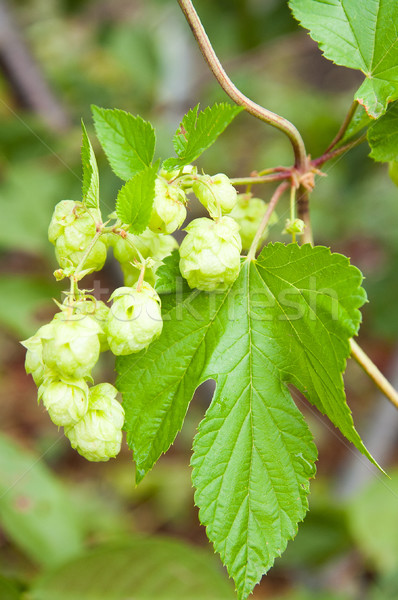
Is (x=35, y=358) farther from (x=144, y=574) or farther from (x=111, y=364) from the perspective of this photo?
(x=111, y=364)

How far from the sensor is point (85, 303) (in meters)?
1.04

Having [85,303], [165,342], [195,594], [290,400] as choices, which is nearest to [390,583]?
[195,594]

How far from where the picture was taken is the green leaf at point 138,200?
98 centimetres

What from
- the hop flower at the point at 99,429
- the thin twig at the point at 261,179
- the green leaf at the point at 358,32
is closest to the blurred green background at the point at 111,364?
the hop flower at the point at 99,429

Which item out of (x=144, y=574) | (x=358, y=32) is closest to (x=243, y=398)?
(x=358, y=32)

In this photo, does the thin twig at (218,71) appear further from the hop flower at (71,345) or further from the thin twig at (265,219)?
the hop flower at (71,345)

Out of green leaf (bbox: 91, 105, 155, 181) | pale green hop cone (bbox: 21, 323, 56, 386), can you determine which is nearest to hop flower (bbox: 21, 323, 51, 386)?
pale green hop cone (bbox: 21, 323, 56, 386)

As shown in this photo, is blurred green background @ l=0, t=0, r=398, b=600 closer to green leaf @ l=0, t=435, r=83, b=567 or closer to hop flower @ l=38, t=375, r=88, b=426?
green leaf @ l=0, t=435, r=83, b=567

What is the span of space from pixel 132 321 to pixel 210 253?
0.19 metres

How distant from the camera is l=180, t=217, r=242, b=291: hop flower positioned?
3.36ft

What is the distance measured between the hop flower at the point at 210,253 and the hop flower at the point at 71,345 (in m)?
0.20

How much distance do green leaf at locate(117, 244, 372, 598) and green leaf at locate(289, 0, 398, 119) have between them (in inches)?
16.8

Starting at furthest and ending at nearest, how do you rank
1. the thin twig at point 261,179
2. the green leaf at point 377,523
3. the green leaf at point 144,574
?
the green leaf at point 377,523
the green leaf at point 144,574
the thin twig at point 261,179

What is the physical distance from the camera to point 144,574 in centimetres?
200
